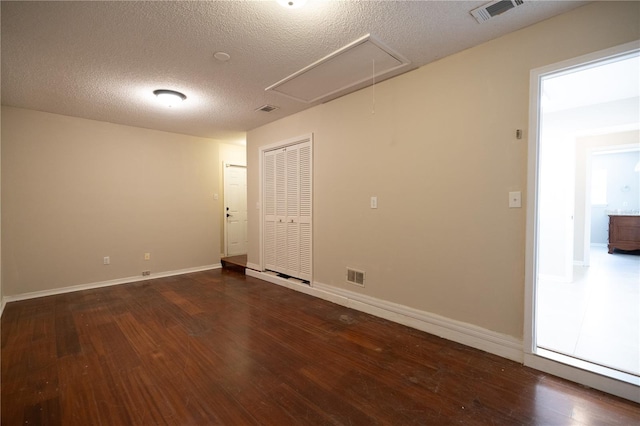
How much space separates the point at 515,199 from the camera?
2105mm

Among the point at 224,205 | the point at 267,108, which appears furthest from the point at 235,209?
the point at 267,108

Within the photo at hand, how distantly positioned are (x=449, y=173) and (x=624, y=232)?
23.8ft

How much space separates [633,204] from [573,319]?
723 centimetres

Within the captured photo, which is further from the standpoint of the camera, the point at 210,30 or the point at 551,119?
the point at 551,119

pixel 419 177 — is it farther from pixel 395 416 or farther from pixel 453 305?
pixel 395 416

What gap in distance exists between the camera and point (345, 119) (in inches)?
131

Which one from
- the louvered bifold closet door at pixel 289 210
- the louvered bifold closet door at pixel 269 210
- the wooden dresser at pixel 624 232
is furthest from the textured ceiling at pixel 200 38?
the wooden dresser at pixel 624 232

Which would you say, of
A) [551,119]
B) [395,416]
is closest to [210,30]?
[395,416]

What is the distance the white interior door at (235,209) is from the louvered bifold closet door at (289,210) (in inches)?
62.3

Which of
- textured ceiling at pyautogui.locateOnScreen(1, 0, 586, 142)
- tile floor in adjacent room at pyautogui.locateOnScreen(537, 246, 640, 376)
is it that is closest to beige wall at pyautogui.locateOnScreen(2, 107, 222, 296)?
textured ceiling at pyautogui.locateOnScreen(1, 0, 586, 142)

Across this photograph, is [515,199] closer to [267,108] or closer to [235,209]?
[267,108]

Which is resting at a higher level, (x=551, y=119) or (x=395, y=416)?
(x=551, y=119)

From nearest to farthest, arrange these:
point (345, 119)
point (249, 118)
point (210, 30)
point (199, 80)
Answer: point (210, 30) → point (199, 80) → point (345, 119) → point (249, 118)

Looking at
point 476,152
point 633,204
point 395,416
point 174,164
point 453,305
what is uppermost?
point 174,164
